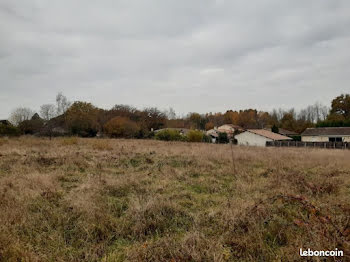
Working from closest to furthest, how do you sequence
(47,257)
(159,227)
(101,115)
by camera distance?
1. (47,257)
2. (159,227)
3. (101,115)

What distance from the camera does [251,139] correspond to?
4259cm

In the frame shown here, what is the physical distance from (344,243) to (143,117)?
5486cm

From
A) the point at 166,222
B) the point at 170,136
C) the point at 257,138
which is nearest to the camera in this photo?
the point at 166,222

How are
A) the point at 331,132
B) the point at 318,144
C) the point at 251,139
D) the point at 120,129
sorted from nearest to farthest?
the point at 318,144 → the point at 120,129 → the point at 331,132 → the point at 251,139

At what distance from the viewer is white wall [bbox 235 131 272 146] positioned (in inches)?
1586

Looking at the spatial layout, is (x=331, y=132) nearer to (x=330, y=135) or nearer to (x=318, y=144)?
(x=330, y=135)

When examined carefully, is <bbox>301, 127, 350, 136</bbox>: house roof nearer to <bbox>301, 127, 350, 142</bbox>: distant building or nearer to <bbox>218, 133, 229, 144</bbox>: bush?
<bbox>301, 127, 350, 142</bbox>: distant building

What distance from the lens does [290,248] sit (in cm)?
265

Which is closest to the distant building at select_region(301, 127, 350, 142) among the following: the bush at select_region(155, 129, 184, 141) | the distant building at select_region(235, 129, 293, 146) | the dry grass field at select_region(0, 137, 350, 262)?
the distant building at select_region(235, 129, 293, 146)

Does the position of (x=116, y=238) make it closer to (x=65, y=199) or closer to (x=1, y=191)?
(x=65, y=199)

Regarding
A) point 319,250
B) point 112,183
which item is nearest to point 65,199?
point 112,183

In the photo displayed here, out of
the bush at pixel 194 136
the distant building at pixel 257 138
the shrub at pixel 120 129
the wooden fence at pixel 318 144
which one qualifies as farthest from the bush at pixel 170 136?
the wooden fence at pixel 318 144

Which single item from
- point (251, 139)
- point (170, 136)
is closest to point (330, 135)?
point (251, 139)

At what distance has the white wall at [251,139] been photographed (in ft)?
132
